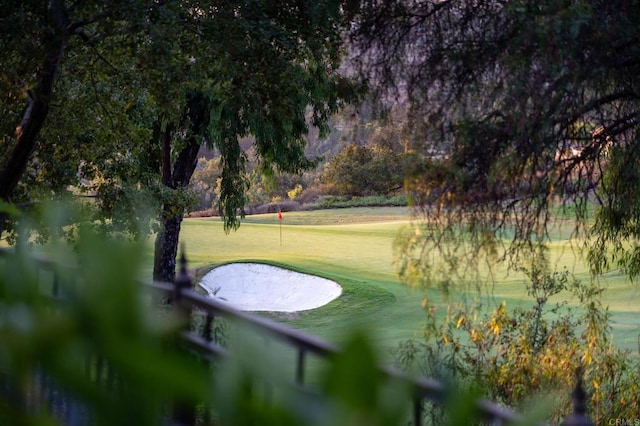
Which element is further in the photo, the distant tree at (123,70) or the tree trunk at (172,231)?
the tree trunk at (172,231)

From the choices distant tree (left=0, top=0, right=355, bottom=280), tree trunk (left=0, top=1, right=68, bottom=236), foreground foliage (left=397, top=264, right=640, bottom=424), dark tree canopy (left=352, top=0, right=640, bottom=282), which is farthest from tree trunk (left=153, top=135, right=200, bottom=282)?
dark tree canopy (left=352, top=0, right=640, bottom=282)

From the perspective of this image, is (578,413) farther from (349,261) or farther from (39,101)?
(349,261)

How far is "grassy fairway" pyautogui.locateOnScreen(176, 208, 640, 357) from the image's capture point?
14.9m

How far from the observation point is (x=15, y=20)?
605cm

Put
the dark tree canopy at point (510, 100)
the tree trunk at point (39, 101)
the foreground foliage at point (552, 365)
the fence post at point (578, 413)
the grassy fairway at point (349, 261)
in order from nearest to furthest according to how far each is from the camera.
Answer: the fence post at point (578, 413)
the dark tree canopy at point (510, 100)
the tree trunk at point (39, 101)
the foreground foliage at point (552, 365)
the grassy fairway at point (349, 261)

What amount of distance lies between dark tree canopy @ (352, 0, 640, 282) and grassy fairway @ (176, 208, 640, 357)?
2432 mm

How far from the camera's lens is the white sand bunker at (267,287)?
17.3 metres

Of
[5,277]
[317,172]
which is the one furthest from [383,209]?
[5,277]

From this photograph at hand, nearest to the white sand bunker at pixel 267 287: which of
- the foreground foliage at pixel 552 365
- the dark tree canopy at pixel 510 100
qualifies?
the foreground foliage at pixel 552 365

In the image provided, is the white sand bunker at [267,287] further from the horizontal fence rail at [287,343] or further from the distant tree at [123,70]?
the horizontal fence rail at [287,343]

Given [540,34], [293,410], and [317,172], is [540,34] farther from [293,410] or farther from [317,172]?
[317,172]

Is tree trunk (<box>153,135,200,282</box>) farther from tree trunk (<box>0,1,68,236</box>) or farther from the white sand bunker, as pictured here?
tree trunk (<box>0,1,68,236</box>)

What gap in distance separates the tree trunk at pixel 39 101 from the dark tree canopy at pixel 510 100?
256cm

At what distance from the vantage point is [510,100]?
5.97m
